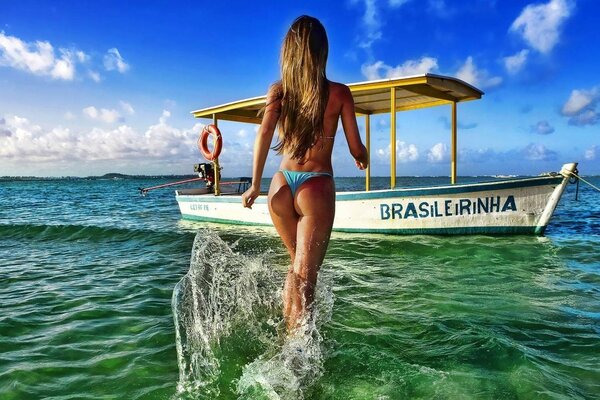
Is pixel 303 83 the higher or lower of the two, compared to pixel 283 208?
higher

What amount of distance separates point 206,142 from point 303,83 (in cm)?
1063

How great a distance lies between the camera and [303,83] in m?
2.55

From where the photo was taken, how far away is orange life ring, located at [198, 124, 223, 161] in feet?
39.3

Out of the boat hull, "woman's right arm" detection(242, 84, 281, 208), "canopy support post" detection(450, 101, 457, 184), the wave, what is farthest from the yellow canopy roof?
"woman's right arm" detection(242, 84, 281, 208)

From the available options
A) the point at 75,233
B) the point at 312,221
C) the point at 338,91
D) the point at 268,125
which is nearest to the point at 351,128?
the point at 338,91

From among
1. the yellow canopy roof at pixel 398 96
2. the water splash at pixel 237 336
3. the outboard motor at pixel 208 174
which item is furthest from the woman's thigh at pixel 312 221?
the outboard motor at pixel 208 174

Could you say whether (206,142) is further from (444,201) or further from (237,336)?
(237,336)

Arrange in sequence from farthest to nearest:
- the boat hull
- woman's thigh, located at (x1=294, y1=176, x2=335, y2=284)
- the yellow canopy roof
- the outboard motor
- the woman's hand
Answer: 1. the outboard motor
2. the yellow canopy roof
3. the boat hull
4. the woman's hand
5. woman's thigh, located at (x1=294, y1=176, x2=335, y2=284)

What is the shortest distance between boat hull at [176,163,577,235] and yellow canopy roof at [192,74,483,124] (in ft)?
7.05

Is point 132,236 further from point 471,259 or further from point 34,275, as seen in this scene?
point 471,259

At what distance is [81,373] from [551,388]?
3.10 meters

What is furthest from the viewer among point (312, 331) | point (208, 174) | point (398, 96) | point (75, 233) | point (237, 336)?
point (208, 174)

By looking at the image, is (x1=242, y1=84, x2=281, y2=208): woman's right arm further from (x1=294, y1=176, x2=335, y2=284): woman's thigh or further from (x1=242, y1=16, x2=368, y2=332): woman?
(x1=294, y1=176, x2=335, y2=284): woman's thigh

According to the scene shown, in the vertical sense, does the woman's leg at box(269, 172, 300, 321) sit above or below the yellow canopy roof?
below
